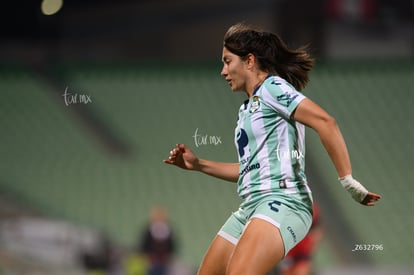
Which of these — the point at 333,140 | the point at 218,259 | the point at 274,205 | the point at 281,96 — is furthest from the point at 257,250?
the point at 281,96

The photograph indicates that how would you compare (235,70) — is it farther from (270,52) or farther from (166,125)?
(166,125)

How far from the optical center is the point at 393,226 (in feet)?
31.2

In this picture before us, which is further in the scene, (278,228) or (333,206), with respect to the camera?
(333,206)

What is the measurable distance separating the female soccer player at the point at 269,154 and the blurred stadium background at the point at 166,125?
196 inches

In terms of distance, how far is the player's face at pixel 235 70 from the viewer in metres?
3.89

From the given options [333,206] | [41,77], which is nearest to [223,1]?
[41,77]

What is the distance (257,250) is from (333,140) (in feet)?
1.88

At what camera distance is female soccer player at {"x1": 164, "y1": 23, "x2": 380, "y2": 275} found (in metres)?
3.52

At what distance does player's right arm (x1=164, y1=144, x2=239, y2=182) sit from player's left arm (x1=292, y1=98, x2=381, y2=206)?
73 cm

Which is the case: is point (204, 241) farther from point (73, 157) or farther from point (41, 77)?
point (41, 77)

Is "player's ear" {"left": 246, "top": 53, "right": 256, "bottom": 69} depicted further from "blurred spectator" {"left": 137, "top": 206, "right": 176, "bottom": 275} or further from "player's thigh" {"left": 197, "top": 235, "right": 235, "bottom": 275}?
"blurred spectator" {"left": 137, "top": 206, "right": 176, "bottom": 275}

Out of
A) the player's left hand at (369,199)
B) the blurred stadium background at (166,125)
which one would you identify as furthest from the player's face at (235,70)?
the blurred stadium background at (166,125)

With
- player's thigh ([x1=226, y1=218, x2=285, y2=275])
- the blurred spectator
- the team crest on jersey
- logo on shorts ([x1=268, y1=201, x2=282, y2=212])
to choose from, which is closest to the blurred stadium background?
the blurred spectator

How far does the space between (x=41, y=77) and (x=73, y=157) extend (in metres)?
1.57
